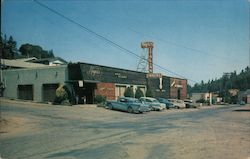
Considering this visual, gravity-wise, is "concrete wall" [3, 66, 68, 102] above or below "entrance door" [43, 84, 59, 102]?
above

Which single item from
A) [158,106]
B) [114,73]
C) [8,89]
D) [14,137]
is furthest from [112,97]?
[14,137]

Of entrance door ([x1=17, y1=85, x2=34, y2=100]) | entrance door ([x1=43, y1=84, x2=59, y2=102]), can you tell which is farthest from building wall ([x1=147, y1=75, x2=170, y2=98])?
entrance door ([x1=17, y1=85, x2=34, y2=100])

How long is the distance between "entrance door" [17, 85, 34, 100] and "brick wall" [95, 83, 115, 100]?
29.1ft

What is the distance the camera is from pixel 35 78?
141 ft

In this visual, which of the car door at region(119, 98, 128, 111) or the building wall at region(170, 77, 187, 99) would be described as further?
the building wall at region(170, 77, 187, 99)

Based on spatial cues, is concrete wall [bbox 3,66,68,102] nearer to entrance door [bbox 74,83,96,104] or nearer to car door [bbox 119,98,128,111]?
entrance door [bbox 74,83,96,104]

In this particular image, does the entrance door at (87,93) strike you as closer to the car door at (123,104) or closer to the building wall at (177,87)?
the car door at (123,104)

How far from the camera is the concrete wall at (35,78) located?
4094cm

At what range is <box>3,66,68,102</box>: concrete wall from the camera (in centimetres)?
4094

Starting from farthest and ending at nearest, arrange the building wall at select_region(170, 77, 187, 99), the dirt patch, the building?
the building wall at select_region(170, 77, 187, 99) → the building → the dirt patch

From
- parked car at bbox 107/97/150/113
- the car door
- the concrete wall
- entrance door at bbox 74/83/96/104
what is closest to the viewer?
parked car at bbox 107/97/150/113

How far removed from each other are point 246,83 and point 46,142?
182173 millimetres

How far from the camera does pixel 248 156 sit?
1040 centimetres

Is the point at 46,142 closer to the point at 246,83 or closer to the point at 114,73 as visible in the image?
the point at 114,73
